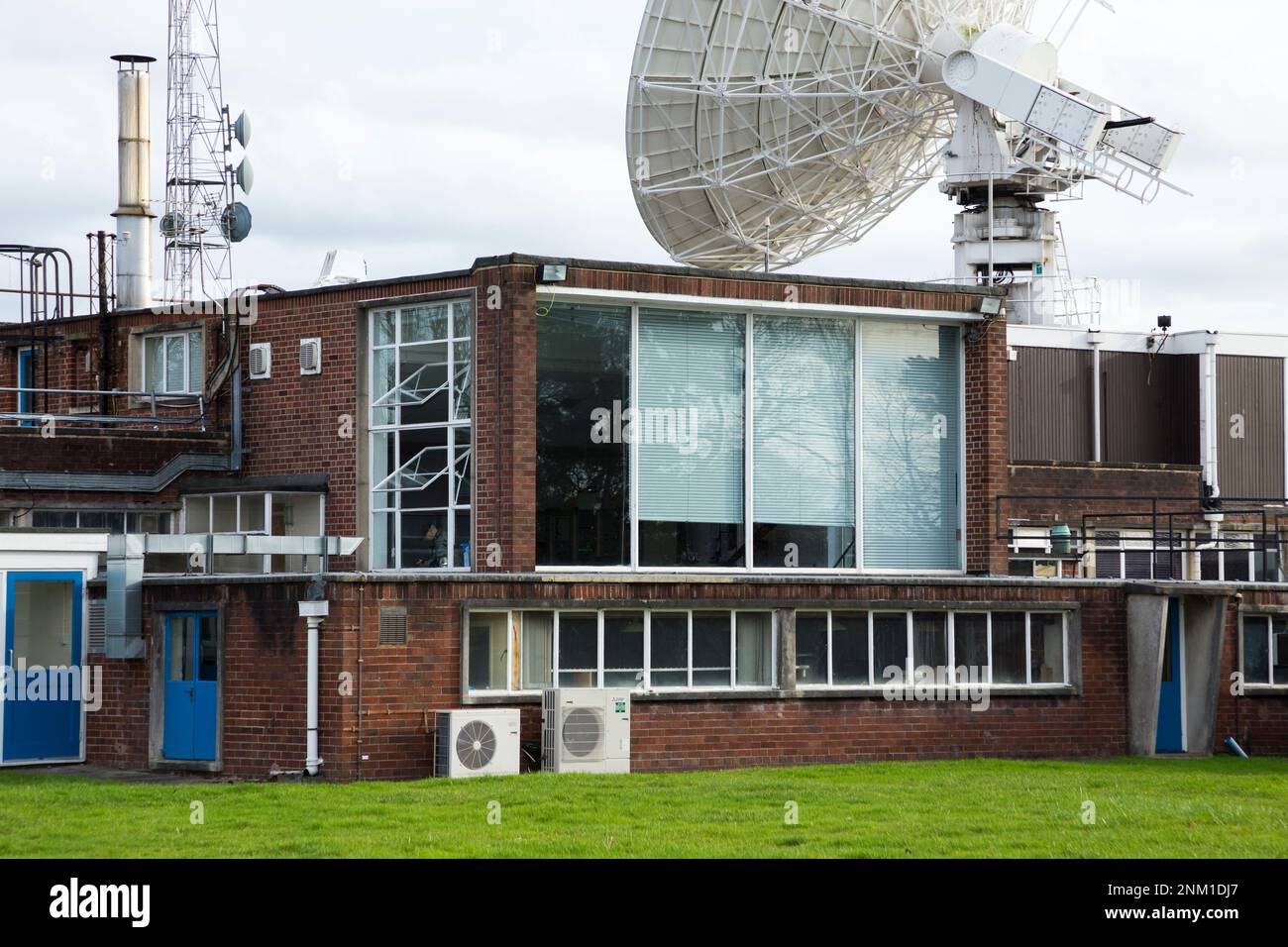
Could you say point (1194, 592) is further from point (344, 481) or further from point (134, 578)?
point (134, 578)

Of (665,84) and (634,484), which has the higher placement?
(665,84)

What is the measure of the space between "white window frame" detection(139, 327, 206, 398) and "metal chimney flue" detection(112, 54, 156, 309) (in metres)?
4.60

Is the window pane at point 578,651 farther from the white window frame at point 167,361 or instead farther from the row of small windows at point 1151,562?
the row of small windows at point 1151,562

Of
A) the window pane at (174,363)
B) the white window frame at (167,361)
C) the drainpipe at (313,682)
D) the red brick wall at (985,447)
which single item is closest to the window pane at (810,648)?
the red brick wall at (985,447)

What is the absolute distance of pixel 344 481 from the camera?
27.2 m

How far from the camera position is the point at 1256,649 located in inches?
1105

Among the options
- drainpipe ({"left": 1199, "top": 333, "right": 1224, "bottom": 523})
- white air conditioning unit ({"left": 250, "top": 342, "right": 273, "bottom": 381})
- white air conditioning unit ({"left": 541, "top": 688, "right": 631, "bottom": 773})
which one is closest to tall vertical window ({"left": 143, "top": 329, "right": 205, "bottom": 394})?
white air conditioning unit ({"left": 250, "top": 342, "right": 273, "bottom": 381})

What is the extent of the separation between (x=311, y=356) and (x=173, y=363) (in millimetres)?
4515

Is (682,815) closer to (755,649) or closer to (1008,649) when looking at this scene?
(755,649)

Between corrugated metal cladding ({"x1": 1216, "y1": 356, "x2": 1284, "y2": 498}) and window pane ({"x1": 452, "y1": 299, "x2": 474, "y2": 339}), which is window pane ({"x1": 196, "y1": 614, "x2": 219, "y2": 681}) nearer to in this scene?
window pane ({"x1": 452, "y1": 299, "x2": 474, "y2": 339})

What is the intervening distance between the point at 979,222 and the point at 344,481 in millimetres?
21004

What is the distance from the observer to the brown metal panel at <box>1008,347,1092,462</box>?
44.2 m
